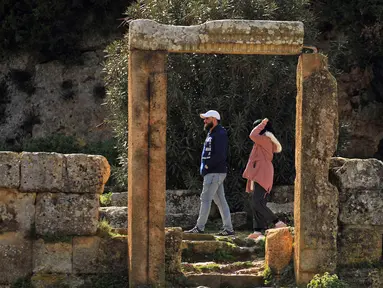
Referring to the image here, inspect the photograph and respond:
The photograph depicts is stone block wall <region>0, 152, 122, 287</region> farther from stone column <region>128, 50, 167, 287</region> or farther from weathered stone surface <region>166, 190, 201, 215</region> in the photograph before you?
weathered stone surface <region>166, 190, 201, 215</region>

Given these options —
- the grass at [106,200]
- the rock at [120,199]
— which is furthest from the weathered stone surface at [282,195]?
the grass at [106,200]

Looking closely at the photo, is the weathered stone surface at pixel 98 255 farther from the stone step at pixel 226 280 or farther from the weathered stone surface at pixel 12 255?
the stone step at pixel 226 280

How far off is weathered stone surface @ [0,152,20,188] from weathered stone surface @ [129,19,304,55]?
194 cm

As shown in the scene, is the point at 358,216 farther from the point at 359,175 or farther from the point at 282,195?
the point at 282,195

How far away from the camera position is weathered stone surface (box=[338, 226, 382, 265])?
36.4ft

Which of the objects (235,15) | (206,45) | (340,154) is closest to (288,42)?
(206,45)

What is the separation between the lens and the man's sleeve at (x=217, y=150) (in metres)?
13.2

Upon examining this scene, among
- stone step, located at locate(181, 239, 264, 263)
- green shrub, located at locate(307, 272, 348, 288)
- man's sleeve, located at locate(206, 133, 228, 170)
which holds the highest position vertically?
man's sleeve, located at locate(206, 133, 228, 170)

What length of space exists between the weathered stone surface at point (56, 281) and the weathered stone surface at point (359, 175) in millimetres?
3295

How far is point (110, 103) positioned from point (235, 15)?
2.89m

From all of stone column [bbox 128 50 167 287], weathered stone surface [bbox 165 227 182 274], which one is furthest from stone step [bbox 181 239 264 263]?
stone column [bbox 128 50 167 287]

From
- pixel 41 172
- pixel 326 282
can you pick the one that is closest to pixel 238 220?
pixel 326 282

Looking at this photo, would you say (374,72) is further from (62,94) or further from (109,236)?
(109,236)

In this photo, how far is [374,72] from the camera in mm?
20703
